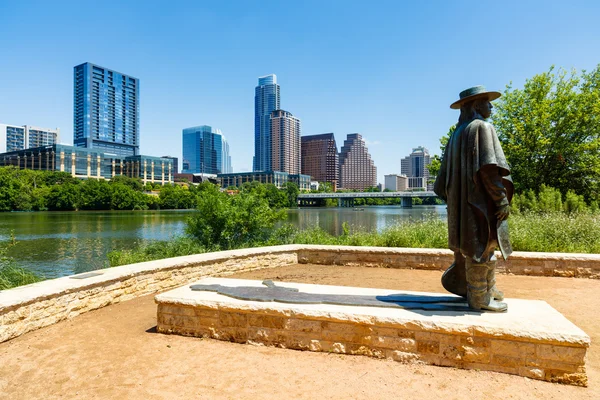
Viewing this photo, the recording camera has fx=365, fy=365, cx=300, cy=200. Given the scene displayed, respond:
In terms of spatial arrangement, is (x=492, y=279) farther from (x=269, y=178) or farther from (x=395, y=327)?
(x=269, y=178)

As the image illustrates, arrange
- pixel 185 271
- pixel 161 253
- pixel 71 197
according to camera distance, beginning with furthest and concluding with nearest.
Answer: pixel 71 197, pixel 161 253, pixel 185 271

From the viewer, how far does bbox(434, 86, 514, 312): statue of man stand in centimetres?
383

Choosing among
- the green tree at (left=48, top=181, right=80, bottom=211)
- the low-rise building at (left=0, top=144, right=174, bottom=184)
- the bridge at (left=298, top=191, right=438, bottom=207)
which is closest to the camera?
the green tree at (left=48, top=181, right=80, bottom=211)

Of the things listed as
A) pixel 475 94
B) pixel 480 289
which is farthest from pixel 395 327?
pixel 475 94

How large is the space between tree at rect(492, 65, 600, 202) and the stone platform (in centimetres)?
1841

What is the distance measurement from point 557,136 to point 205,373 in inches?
866

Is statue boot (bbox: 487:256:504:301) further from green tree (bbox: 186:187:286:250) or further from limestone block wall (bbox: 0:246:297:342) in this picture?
green tree (bbox: 186:187:286:250)

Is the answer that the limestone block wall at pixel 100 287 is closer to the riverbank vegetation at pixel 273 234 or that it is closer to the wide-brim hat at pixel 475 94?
the riverbank vegetation at pixel 273 234

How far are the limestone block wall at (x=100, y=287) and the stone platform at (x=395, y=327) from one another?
1.58 metres

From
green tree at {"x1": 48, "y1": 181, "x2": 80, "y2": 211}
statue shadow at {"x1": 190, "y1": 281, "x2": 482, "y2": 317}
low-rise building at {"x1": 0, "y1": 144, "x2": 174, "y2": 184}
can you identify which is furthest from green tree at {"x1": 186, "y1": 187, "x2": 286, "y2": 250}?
low-rise building at {"x1": 0, "y1": 144, "x2": 174, "y2": 184}

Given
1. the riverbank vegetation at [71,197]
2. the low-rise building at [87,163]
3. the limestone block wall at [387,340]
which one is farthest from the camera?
the low-rise building at [87,163]

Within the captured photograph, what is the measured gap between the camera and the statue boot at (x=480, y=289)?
13.0ft

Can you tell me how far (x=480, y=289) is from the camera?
13.0ft

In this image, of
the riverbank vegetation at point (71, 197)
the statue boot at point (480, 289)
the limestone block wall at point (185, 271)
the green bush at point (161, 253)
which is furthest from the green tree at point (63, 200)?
the statue boot at point (480, 289)
